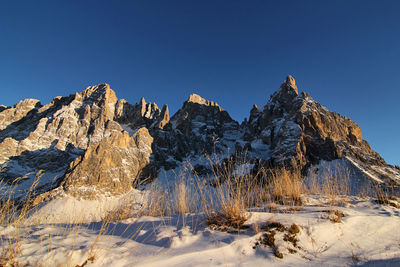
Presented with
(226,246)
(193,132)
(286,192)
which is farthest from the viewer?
(193,132)

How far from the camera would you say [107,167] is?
7594 centimetres

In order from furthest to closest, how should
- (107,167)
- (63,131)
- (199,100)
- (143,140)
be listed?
(199,100) → (63,131) → (143,140) → (107,167)

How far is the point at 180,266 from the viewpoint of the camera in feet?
5.12

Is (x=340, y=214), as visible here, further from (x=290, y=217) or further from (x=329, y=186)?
(x=329, y=186)

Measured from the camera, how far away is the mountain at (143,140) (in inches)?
2480

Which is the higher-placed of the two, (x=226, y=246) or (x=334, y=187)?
(x=334, y=187)

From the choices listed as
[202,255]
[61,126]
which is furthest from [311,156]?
[61,126]

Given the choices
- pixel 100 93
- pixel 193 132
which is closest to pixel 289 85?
pixel 193 132

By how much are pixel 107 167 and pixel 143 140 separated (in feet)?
81.5

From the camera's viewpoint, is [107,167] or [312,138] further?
[107,167]

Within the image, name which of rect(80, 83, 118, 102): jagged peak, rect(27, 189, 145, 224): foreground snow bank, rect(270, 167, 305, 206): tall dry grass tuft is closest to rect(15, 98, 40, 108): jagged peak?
rect(80, 83, 118, 102): jagged peak

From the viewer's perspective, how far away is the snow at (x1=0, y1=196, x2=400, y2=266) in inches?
64.5

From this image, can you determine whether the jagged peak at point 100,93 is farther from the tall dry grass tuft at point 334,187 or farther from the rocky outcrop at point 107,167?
the tall dry grass tuft at point 334,187

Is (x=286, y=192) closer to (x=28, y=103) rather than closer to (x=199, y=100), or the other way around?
(x=199, y=100)
